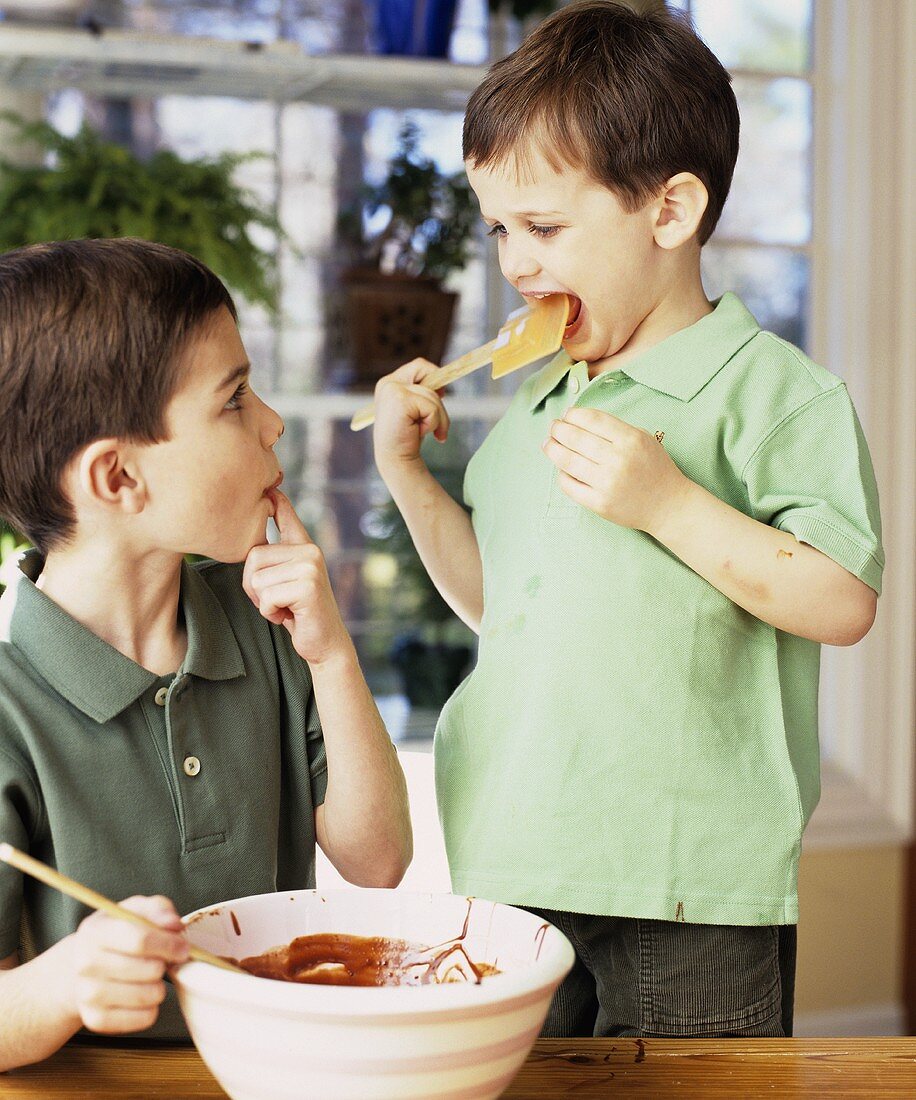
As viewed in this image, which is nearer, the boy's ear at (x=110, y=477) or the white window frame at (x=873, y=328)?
the boy's ear at (x=110, y=477)

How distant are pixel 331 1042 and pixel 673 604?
0.61 meters

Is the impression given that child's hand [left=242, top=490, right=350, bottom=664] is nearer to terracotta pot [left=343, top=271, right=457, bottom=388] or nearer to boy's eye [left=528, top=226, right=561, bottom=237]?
boy's eye [left=528, top=226, right=561, bottom=237]

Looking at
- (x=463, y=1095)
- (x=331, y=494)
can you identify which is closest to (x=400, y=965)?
(x=463, y=1095)

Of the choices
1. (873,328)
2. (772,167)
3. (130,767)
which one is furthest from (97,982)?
(772,167)

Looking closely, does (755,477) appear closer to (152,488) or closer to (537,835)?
(537,835)

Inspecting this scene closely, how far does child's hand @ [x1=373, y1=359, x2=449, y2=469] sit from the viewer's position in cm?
143

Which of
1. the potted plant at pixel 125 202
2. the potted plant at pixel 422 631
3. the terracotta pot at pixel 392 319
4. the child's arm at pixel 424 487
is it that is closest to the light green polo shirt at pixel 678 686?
the child's arm at pixel 424 487

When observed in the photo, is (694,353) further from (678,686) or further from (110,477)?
(110,477)

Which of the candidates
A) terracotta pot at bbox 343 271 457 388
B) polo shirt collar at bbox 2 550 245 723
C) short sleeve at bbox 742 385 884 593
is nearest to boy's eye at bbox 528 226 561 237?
short sleeve at bbox 742 385 884 593

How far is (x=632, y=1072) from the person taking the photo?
93 centimetres

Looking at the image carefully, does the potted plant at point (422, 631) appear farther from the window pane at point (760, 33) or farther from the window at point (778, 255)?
the window pane at point (760, 33)

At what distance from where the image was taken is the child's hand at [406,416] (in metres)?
1.43

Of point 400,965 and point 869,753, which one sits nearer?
point 400,965

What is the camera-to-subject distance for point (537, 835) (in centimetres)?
121
